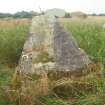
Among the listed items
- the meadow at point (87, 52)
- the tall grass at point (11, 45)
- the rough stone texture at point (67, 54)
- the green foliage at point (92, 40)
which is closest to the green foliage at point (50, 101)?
the meadow at point (87, 52)

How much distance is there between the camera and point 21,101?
5949 millimetres

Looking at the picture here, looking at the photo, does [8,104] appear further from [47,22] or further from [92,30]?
[92,30]

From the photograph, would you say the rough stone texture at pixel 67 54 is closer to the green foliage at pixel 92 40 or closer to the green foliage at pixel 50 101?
the green foliage at pixel 92 40

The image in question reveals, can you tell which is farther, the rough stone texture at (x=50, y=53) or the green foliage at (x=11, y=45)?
the green foliage at (x=11, y=45)

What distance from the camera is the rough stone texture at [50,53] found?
6945 millimetres

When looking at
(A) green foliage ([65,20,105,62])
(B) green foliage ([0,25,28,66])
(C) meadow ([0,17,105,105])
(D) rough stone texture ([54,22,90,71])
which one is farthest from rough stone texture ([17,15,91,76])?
(B) green foliage ([0,25,28,66])

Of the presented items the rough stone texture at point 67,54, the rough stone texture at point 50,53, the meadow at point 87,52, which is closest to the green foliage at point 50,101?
the meadow at point 87,52

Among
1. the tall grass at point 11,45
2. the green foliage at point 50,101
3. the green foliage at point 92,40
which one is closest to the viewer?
the green foliage at point 50,101

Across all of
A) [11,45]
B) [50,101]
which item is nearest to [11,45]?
[11,45]

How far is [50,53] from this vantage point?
7199 mm

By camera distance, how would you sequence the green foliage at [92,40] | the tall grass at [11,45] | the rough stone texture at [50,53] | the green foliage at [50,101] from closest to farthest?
the green foliage at [50,101] < the rough stone texture at [50,53] < the green foliage at [92,40] < the tall grass at [11,45]

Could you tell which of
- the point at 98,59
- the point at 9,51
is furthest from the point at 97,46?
the point at 9,51

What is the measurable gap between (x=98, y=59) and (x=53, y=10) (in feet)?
8.34

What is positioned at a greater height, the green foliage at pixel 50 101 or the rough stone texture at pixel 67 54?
the rough stone texture at pixel 67 54
